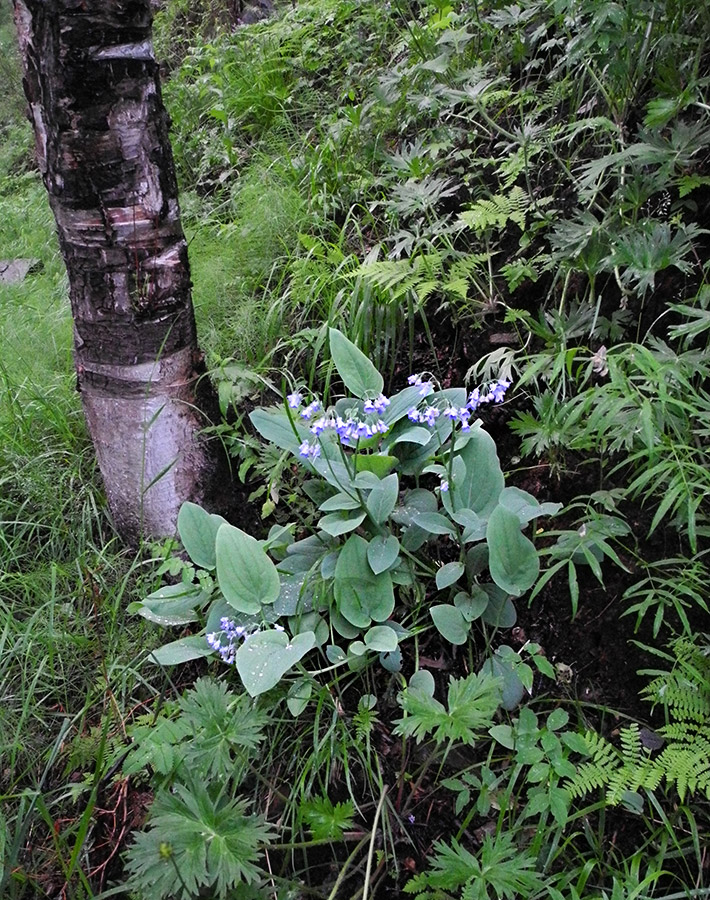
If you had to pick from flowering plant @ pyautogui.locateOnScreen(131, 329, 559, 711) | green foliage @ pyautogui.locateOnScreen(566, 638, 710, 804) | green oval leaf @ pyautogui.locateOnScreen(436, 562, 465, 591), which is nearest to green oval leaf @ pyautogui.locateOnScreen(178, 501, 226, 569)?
flowering plant @ pyautogui.locateOnScreen(131, 329, 559, 711)

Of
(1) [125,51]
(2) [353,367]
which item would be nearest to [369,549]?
(2) [353,367]

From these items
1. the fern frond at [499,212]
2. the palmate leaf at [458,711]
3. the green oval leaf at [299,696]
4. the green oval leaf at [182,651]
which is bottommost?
the green oval leaf at [299,696]

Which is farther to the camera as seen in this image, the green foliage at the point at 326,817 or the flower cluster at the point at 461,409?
the flower cluster at the point at 461,409

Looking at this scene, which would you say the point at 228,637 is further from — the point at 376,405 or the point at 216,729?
the point at 376,405

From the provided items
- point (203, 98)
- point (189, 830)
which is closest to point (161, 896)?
point (189, 830)

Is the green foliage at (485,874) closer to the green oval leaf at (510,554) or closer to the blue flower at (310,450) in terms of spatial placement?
the green oval leaf at (510,554)

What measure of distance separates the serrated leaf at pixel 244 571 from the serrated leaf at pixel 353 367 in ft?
1.89

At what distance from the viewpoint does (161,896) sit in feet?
3.77

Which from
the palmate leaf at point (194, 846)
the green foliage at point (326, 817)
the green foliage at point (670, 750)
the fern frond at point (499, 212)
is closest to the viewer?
the palmate leaf at point (194, 846)

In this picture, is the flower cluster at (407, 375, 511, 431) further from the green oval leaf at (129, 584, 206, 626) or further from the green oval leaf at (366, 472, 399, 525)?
the green oval leaf at (129, 584, 206, 626)

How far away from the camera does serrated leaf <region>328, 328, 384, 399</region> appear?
1.89 metres

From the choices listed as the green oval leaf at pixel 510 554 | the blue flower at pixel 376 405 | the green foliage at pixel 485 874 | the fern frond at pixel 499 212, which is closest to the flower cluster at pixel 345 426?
the blue flower at pixel 376 405

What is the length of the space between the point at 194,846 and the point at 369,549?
74cm

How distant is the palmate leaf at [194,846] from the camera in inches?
45.1
